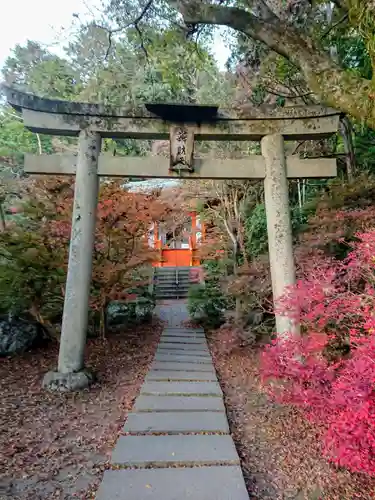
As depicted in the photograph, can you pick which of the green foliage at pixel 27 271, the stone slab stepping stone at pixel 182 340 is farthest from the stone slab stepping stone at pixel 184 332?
the green foliage at pixel 27 271

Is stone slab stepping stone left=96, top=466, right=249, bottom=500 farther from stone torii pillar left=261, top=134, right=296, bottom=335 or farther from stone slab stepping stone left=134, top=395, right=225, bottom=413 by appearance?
stone torii pillar left=261, top=134, right=296, bottom=335

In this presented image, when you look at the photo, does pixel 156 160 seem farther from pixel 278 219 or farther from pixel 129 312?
pixel 129 312

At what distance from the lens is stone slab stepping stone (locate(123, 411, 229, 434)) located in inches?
118

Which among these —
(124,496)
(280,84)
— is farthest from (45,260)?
(280,84)

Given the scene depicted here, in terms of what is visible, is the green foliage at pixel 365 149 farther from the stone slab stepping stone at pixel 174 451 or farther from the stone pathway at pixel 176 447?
the stone slab stepping stone at pixel 174 451

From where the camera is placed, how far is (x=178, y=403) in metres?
3.59

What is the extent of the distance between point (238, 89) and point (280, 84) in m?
2.03

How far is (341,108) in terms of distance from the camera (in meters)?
3.50

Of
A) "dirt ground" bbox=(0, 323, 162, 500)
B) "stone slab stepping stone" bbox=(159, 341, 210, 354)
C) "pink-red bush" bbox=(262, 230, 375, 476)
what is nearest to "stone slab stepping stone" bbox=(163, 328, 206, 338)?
"stone slab stepping stone" bbox=(159, 341, 210, 354)

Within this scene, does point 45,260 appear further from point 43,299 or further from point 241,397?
point 241,397

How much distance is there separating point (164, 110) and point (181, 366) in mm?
3507

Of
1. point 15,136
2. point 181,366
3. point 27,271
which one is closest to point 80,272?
point 27,271

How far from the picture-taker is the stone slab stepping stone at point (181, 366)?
4.81m

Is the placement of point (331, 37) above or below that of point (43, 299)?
above
